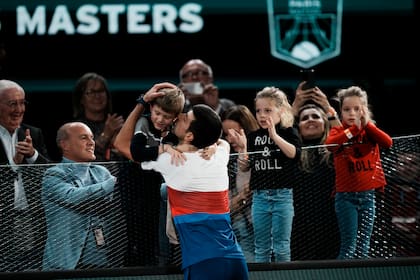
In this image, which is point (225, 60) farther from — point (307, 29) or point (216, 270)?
point (216, 270)

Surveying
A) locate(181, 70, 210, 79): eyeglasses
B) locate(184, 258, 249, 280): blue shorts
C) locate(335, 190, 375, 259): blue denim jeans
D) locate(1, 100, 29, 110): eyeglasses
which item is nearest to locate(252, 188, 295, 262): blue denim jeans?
locate(335, 190, 375, 259): blue denim jeans

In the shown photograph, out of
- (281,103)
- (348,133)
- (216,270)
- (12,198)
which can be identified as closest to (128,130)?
(12,198)

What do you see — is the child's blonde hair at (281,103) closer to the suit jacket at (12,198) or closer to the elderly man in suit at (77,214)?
the elderly man in suit at (77,214)

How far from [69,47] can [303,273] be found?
443 cm

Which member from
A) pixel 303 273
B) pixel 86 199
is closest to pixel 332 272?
pixel 303 273

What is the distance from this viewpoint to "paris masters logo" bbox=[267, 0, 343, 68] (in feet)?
28.8

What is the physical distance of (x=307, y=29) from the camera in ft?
28.9

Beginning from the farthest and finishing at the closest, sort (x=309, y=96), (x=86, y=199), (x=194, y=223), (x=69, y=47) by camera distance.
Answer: (x=69, y=47)
(x=309, y=96)
(x=86, y=199)
(x=194, y=223)

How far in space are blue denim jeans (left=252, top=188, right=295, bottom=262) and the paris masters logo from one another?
387cm

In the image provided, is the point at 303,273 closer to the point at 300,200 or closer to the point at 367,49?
the point at 300,200

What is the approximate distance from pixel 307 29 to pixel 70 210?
446cm

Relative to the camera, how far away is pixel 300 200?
521 centimetres

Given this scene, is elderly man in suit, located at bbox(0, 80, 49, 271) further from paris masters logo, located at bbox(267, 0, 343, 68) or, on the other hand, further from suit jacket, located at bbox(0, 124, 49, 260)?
paris masters logo, located at bbox(267, 0, 343, 68)

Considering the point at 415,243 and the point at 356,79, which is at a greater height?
the point at 356,79
